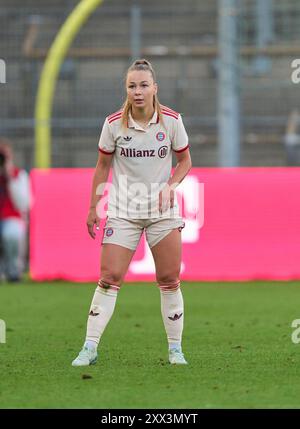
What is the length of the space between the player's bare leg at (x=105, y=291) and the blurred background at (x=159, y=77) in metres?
9.85

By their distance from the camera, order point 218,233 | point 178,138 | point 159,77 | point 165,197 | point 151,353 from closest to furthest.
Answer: point 165,197 → point 178,138 → point 151,353 → point 218,233 → point 159,77

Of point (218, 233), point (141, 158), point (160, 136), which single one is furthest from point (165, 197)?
point (218, 233)

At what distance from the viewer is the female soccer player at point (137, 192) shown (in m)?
8.08

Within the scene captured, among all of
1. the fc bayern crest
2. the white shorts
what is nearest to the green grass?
the white shorts

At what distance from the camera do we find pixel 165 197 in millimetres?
8055

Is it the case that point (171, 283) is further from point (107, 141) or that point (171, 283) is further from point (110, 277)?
point (107, 141)

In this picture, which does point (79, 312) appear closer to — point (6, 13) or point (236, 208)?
point (236, 208)

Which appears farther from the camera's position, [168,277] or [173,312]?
[173,312]

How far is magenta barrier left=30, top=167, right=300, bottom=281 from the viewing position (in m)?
16.5

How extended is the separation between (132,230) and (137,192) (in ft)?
0.86

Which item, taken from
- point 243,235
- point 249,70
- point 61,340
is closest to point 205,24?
point 249,70

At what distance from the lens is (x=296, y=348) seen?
9.34m

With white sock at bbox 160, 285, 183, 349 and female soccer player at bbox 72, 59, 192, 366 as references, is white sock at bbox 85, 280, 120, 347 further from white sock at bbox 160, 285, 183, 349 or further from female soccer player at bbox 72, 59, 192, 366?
white sock at bbox 160, 285, 183, 349

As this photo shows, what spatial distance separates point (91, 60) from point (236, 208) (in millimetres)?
3436
